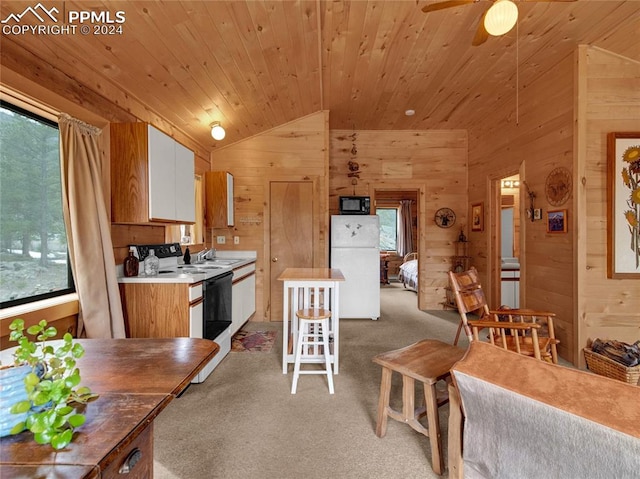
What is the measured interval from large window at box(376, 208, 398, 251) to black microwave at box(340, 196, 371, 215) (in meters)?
5.20

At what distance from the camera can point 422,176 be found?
5.25 meters

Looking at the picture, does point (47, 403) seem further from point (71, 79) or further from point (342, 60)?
point (342, 60)

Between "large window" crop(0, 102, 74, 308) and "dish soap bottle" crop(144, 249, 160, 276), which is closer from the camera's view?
"large window" crop(0, 102, 74, 308)

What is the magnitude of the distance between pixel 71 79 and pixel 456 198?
5.05 metres

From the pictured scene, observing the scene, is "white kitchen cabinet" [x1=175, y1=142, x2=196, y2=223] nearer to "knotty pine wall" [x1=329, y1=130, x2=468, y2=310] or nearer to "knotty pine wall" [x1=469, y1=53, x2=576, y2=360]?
"knotty pine wall" [x1=329, y1=130, x2=468, y2=310]

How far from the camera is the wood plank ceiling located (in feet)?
6.80

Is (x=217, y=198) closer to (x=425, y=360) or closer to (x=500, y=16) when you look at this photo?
(x=425, y=360)

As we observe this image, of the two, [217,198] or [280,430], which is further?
[217,198]

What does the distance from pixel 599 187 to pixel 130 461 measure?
Answer: 3880 mm

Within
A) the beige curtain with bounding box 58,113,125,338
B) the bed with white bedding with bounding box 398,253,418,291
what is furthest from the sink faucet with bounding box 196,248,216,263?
the bed with white bedding with bounding box 398,253,418,291

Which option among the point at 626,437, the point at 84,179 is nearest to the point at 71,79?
the point at 84,179

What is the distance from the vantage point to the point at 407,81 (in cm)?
368

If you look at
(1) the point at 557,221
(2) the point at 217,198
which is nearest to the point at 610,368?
(1) the point at 557,221

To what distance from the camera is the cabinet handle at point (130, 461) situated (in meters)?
0.74
